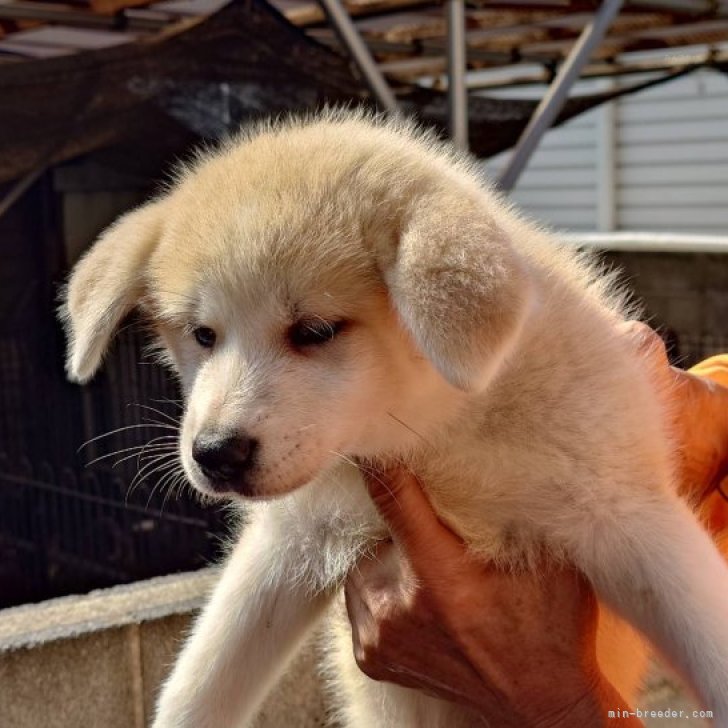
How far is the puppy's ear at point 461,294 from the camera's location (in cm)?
162

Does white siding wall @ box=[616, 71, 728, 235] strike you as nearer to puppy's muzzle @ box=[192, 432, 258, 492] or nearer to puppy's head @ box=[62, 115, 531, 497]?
puppy's head @ box=[62, 115, 531, 497]

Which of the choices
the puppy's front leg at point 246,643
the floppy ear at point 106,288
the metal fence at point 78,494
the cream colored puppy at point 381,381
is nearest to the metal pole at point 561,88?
the metal fence at point 78,494

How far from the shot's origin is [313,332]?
72.4 inches

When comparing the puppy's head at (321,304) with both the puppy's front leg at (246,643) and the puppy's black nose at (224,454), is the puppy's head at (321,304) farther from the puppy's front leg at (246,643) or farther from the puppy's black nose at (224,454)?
the puppy's front leg at (246,643)

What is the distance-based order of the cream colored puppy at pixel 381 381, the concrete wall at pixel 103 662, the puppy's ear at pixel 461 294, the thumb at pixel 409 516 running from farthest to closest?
the concrete wall at pixel 103 662 < the thumb at pixel 409 516 < the cream colored puppy at pixel 381 381 < the puppy's ear at pixel 461 294

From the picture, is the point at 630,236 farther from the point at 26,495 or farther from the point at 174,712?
the point at 174,712

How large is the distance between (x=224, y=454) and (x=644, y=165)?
992 centimetres

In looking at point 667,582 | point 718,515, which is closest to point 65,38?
point 718,515

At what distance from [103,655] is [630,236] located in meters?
3.88

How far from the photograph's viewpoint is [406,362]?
6.21 ft

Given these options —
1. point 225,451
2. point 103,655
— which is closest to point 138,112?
point 103,655

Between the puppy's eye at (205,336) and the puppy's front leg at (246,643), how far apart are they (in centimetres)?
40

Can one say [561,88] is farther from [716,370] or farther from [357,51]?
[716,370]

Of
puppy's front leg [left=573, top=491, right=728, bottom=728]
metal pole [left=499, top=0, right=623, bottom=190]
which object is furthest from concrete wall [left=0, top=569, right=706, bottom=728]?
metal pole [left=499, top=0, right=623, bottom=190]
